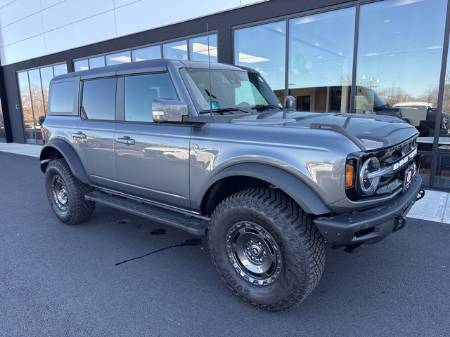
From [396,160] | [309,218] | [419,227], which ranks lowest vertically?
[419,227]

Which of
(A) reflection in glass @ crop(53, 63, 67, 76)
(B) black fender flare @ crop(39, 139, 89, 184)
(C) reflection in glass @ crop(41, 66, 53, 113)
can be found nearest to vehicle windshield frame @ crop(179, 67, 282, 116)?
(B) black fender flare @ crop(39, 139, 89, 184)

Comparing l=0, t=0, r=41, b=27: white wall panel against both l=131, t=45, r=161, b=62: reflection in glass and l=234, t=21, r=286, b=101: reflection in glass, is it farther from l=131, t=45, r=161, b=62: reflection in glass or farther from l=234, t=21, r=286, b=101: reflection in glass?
l=234, t=21, r=286, b=101: reflection in glass

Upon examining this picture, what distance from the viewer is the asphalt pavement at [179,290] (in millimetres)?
2561

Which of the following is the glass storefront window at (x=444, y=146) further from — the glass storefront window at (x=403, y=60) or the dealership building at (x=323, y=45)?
the glass storefront window at (x=403, y=60)

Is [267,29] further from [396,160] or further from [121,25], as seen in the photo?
[396,160]

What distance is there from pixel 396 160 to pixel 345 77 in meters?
5.15

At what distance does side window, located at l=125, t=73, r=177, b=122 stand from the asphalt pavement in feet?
4.95

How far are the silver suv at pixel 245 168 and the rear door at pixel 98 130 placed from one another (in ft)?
0.06

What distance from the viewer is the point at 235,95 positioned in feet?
11.7

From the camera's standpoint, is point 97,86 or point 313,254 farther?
point 97,86

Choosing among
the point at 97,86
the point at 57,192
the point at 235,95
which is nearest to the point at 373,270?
the point at 235,95

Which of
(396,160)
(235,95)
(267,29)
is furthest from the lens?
(267,29)

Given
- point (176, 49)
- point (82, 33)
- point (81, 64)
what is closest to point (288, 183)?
point (176, 49)

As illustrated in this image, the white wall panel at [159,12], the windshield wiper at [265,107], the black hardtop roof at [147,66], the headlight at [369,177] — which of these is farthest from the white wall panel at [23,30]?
the headlight at [369,177]
